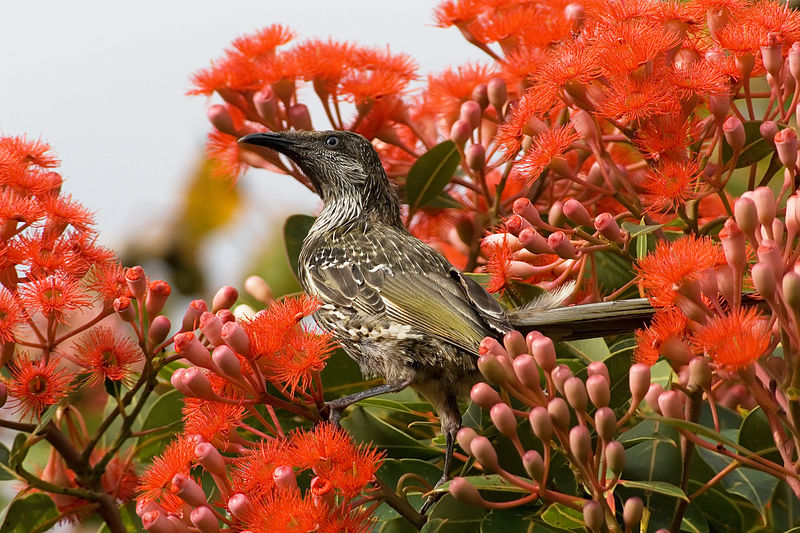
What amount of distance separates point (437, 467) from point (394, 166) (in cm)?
147

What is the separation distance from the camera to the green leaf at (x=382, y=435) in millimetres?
3123

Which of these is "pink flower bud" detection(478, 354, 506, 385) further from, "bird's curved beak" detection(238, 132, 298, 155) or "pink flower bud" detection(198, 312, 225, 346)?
"bird's curved beak" detection(238, 132, 298, 155)

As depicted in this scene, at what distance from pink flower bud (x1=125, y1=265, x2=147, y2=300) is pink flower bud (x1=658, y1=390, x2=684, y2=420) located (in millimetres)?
1450

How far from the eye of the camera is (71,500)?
3.40 m

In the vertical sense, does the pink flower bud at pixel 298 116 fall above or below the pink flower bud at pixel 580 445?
above

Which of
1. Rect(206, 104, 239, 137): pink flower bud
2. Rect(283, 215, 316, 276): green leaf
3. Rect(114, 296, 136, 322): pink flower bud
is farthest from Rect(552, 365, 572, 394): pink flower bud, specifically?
Rect(206, 104, 239, 137): pink flower bud

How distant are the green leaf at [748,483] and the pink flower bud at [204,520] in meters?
1.45

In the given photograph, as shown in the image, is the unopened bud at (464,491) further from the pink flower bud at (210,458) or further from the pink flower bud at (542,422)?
the pink flower bud at (210,458)

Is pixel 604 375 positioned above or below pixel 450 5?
below

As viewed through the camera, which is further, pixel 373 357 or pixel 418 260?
pixel 418 260

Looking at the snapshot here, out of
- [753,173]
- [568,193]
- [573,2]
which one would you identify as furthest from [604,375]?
[573,2]

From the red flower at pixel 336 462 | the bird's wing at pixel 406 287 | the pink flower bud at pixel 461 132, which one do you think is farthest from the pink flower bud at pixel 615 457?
the pink flower bud at pixel 461 132

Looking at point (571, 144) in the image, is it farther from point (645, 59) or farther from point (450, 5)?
point (450, 5)

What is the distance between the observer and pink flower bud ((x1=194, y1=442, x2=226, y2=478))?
248 cm
